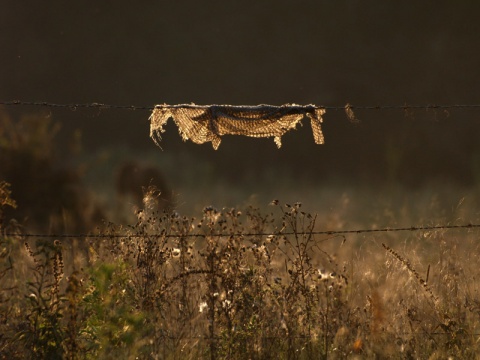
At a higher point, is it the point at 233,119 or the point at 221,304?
the point at 233,119

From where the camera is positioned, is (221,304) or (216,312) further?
(216,312)

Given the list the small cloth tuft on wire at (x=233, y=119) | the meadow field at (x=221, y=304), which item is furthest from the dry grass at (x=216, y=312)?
the small cloth tuft on wire at (x=233, y=119)

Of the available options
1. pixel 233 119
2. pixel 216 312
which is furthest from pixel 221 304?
pixel 233 119

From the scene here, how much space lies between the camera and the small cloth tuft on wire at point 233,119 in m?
4.81

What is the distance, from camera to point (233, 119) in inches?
189

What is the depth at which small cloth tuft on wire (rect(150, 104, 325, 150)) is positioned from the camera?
15.8 ft

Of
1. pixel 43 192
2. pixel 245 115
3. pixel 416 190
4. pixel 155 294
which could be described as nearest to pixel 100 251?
pixel 155 294

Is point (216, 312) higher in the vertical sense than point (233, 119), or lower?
lower

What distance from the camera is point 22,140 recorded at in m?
9.25

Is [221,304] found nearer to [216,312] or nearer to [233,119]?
[216,312]

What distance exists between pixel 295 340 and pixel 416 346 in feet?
2.55

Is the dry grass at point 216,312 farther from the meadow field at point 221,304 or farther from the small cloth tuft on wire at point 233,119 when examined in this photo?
the small cloth tuft on wire at point 233,119

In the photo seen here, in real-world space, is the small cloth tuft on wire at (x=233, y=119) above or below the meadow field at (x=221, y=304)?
above

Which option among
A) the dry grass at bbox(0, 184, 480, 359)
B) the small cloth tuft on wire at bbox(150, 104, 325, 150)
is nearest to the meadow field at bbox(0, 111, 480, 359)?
the dry grass at bbox(0, 184, 480, 359)
